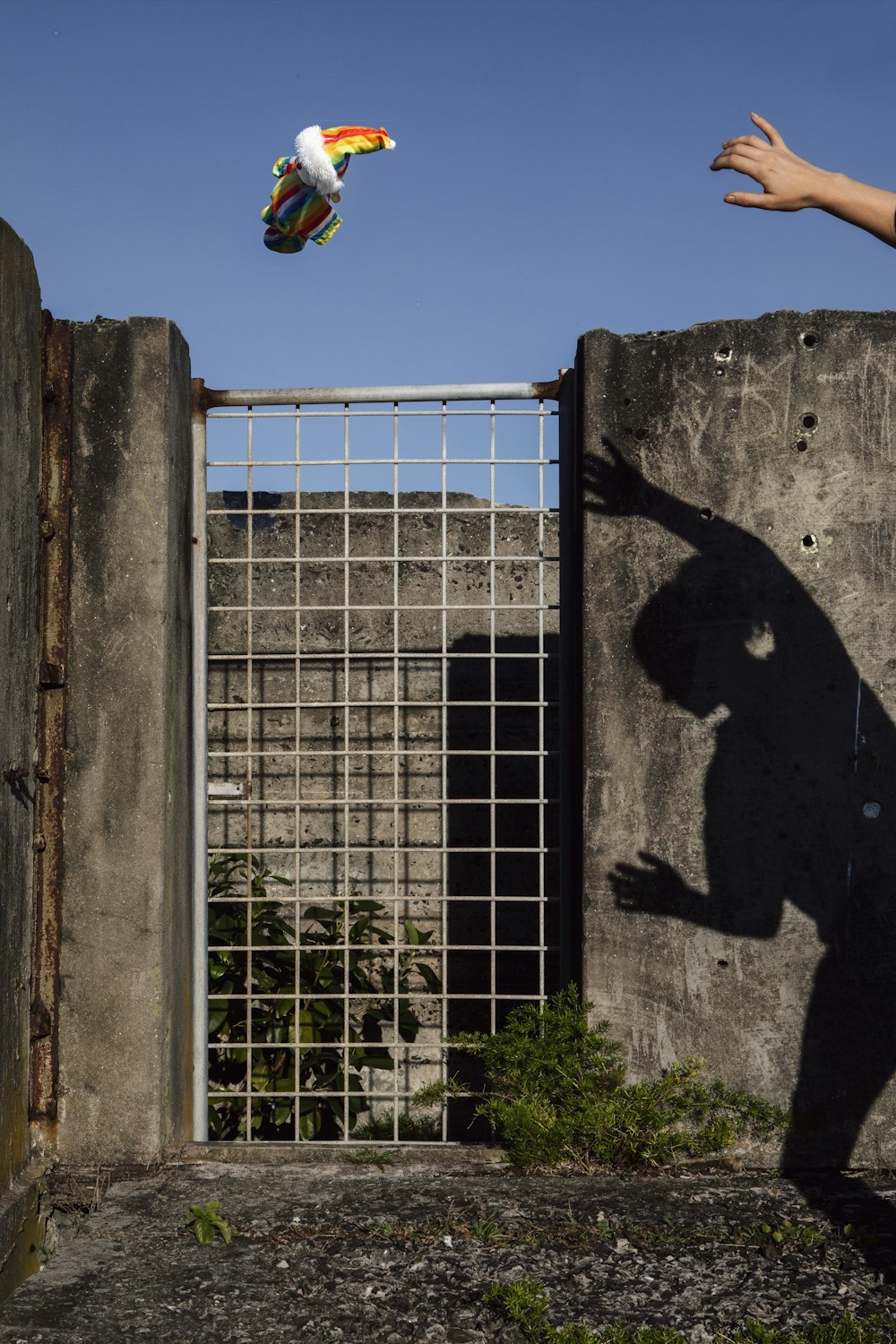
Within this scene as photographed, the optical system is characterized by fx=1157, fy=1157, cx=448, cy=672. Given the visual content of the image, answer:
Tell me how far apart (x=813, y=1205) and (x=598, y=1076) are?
0.70m

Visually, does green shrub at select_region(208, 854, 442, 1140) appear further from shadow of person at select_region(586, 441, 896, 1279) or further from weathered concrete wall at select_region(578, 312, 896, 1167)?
shadow of person at select_region(586, 441, 896, 1279)

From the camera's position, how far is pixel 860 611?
3680 mm

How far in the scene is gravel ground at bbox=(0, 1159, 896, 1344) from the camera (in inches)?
105

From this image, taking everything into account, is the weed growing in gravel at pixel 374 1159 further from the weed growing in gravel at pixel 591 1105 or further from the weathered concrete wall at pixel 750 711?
the weathered concrete wall at pixel 750 711

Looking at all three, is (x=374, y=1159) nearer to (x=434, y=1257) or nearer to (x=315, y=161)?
(x=434, y=1257)

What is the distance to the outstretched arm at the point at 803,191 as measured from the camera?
7.61 ft

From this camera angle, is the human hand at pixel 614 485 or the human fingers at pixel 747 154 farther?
the human hand at pixel 614 485

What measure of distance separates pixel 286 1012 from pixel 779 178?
3.19m

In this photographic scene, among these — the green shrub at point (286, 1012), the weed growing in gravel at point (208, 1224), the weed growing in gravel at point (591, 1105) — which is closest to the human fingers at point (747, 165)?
the weed growing in gravel at point (591, 1105)

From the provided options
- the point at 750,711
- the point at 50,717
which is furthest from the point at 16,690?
the point at 750,711

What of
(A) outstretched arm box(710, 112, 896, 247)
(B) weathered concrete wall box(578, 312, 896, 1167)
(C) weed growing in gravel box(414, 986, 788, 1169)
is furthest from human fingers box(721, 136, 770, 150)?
(C) weed growing in gravel box(414, 986, 788, 1169)

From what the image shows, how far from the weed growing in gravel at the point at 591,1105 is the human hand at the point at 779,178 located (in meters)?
2.41

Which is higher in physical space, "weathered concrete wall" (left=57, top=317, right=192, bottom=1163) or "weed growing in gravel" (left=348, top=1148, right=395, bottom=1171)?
"weathered concrete wall" (left=57, top=317, right=192, bottom=1163)

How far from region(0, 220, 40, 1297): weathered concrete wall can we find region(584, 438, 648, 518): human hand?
1756mm
